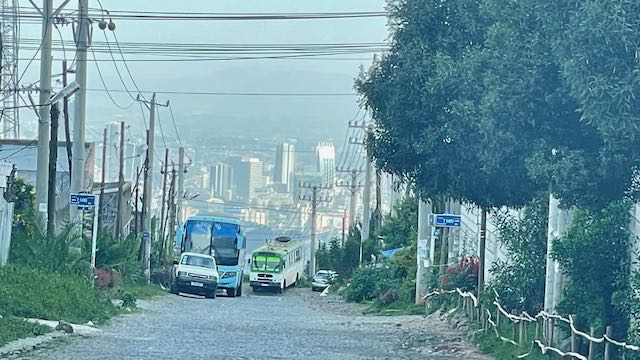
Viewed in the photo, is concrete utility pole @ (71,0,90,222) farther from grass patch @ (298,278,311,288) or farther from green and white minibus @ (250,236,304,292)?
grass patch @ (298,278,311,288)

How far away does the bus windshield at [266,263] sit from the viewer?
65.0 meters

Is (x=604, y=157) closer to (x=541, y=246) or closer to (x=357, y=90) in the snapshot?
(x=357, y=90)

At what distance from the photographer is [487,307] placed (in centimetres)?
2245

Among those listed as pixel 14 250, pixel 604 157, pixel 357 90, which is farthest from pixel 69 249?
pixel 604 157

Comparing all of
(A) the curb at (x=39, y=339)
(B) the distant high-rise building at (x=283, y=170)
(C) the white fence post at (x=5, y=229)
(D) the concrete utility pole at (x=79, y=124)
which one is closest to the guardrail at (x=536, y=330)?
(A) the curb at (x=39, y=339)

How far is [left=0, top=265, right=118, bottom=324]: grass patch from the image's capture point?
2170 cm

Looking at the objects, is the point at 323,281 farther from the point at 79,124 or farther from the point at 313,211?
the point at 79,124

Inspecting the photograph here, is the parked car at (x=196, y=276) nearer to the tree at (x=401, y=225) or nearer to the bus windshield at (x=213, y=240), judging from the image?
the bus windshield at (x=213, y=240)

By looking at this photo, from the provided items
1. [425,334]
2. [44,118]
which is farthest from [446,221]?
[44,118]

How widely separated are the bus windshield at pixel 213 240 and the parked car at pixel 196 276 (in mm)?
4814

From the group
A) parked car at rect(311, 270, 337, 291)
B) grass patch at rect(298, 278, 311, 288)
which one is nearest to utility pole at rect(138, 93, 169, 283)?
parked car at rect(311, 270, 337, 291)

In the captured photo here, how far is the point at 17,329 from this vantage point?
18812mm

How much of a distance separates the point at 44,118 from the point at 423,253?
12.1 metres

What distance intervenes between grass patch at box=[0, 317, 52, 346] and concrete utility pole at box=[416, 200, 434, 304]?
16801mm
